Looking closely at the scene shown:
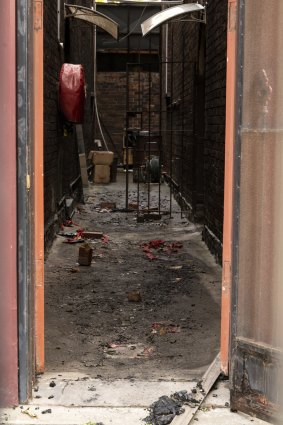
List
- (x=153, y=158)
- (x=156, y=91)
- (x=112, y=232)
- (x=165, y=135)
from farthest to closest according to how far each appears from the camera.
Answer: (x=156, y=91) → (x=165, y=135) → (x=153, y=158) → (x=112, y=232)

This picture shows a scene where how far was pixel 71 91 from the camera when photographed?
9.13 m

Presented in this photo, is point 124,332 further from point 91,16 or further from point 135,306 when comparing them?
point 91,16

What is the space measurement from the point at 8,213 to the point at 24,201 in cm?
11

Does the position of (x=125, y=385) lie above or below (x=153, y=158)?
below

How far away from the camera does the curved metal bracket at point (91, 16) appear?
36.2 feet

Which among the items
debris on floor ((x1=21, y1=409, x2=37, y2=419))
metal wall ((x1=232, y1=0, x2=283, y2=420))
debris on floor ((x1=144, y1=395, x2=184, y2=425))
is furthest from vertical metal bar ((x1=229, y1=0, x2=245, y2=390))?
debris on floor ((x1=21, y1=409, x2=37, y2=419))

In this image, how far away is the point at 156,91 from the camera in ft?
69.3

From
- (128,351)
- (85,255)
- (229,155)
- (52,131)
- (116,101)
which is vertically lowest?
(128,351)

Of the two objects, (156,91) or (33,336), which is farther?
(156,91)

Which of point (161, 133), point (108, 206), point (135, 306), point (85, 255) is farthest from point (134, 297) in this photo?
point (161, 133)

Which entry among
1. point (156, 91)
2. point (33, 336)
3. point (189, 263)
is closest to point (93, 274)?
point (189, 263)

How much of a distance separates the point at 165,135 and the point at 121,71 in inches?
192

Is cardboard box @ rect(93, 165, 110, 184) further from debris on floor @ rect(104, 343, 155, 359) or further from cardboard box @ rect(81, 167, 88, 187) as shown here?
debris on floor @ rect(104, 343, 155, 359)

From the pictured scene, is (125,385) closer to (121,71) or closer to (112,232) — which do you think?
(112,232)
